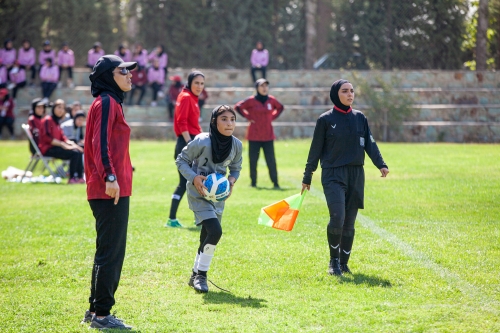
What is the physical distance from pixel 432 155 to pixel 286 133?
7.46m

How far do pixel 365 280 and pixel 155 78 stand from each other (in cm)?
2235

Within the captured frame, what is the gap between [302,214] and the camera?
449 inches

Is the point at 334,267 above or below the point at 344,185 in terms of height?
below

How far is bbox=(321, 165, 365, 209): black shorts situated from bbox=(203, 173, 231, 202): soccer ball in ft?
3.93

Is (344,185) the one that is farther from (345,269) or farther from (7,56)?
(7,56)

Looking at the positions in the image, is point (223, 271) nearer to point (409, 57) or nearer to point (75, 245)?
point (75, 245)

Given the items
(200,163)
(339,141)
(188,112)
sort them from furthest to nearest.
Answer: (188,112) < (339,141) < (200,163)

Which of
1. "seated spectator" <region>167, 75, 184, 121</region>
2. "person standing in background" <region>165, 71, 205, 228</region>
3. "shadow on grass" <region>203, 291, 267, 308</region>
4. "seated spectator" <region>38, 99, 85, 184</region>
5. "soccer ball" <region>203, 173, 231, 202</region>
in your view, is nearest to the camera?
"shadow on grass" <region>203, 291, 267, 308</region>

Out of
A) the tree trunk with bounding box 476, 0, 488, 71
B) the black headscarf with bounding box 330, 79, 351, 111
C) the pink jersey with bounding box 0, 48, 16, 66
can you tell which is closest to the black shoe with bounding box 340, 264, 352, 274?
the black headscarf with bounding box 330, 79, 351, 111

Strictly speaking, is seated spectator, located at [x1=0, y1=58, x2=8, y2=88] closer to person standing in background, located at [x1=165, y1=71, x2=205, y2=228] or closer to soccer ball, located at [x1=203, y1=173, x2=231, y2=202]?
person standing in background, located at [x1=165, y1=71, x2=205, y2=228]

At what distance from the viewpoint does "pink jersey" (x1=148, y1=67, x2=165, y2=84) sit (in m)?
28.2

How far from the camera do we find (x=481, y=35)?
94.2 feet

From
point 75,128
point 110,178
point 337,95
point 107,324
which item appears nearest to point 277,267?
point 337,95

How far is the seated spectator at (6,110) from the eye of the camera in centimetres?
2666
